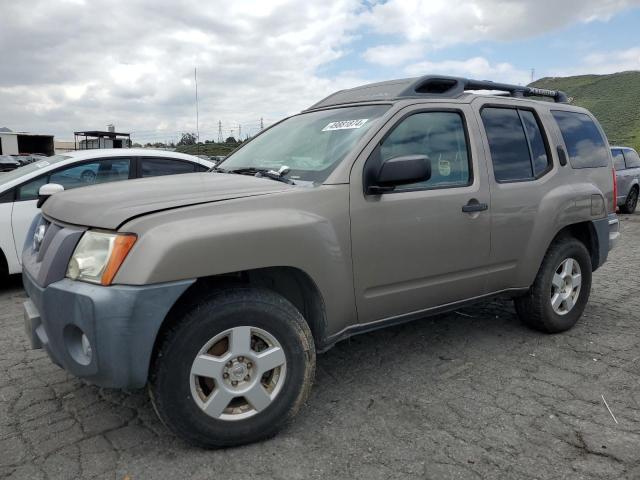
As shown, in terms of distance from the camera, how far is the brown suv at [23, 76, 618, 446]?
7.79 feet

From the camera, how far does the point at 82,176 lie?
19.5ft

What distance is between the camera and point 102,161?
602 cm

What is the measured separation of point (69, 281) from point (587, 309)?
4467 millimetres

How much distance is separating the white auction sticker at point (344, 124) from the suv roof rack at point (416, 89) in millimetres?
300

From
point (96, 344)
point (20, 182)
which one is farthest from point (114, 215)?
point (20, 182)

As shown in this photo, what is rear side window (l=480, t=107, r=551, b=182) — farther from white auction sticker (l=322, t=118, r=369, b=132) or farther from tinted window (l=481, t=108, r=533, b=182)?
white auction sticker (l=322, t=118, r=369, b=132)

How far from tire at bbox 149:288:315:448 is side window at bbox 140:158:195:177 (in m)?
4.12

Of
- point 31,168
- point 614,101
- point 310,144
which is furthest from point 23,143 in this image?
point 614,101

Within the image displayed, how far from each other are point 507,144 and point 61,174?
4550 millimetres

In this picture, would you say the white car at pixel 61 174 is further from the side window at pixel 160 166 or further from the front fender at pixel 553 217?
the front fender at pixel 553 217

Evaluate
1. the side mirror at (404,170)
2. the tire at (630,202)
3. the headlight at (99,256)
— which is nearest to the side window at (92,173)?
the headlight at (99,256)

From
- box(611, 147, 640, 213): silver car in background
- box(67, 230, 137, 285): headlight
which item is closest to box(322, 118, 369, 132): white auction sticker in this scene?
box(67, 230, 137, 285): headlight

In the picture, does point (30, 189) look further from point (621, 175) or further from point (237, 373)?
point (621, 175)

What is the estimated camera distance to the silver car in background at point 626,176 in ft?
41.4
